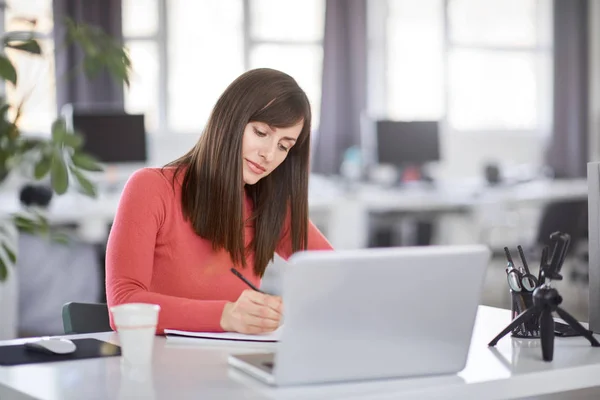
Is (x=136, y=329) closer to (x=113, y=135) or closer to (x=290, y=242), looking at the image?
(x=290, y=242)

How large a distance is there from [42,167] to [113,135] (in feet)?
12.2

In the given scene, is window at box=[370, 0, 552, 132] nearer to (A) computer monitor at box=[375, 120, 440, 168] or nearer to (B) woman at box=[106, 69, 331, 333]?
(A) computer monitor at box=[375, 120, 440, 168]

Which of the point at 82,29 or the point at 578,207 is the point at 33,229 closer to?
the point at 82,29

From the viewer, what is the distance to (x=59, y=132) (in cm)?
115

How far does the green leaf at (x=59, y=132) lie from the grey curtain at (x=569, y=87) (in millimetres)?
6313

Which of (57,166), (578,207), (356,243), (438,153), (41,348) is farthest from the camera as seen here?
(438,153)

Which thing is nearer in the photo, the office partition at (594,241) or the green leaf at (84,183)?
the green leaf at (84,183)

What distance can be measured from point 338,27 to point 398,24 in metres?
0.66

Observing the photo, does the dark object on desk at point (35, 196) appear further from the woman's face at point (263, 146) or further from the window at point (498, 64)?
the window at point (498, 64)

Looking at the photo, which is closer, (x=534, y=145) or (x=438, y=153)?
(x=438, y=153)

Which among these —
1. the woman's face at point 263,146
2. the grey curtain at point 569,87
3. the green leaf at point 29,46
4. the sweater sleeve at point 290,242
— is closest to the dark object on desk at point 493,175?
the grey curtain at point 569,87

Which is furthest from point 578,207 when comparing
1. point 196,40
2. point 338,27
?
point 196,40

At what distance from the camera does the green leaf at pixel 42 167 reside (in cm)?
118

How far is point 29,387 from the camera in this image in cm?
115
